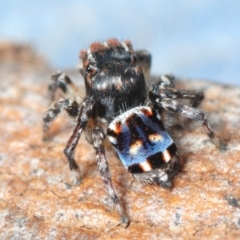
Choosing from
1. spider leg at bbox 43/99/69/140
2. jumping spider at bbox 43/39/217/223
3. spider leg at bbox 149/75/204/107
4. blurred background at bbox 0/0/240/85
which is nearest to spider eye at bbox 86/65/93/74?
jumping spider at bbox 43/39/217/223

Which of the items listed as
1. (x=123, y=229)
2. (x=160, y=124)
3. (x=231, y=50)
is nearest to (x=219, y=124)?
(x=160, y=124)

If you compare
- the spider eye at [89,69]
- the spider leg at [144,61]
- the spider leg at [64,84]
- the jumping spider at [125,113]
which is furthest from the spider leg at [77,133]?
the spider leg at [144,61]

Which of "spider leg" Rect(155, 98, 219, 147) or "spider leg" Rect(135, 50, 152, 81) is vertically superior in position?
"spider leg" Rect(135, 50, 152, 81)

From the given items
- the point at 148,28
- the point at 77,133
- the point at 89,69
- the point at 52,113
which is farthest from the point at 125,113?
the point at 148,28

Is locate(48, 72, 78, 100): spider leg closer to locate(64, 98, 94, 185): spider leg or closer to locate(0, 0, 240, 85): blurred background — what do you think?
locate(64, 98, 94, 185): spider leg

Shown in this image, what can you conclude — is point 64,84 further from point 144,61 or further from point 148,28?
point 148,28
